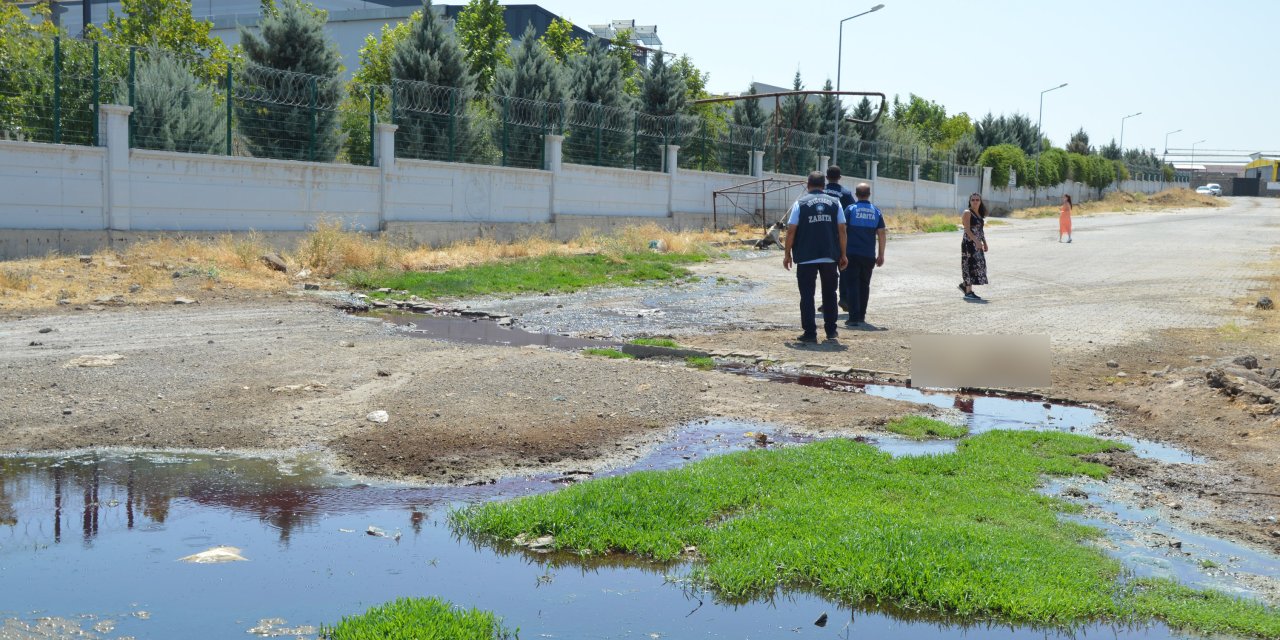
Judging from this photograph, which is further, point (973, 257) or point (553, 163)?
point (553, 163)

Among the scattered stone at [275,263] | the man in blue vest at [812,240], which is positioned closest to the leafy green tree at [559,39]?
the scattered stone at [275,263]

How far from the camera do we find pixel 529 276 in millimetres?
19094

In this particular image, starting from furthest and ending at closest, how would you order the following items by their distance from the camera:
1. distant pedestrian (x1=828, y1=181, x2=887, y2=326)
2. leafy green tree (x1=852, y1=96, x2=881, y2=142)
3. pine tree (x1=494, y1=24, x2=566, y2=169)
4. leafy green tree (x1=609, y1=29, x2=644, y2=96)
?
1. leafy green tree (x1=852, y1=96, x2=881, y2=142)
2. leafy green tree (x1=609, y1=29, x2=644, y2=96)
3. pine tree (x1=494, y1=24, x2=566, y2=169)
4. distant pedestrian (x1=828, y1=181, x2=887, y2=326)

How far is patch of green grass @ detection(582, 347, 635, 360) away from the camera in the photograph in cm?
1105

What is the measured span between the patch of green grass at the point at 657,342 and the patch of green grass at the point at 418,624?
733cm

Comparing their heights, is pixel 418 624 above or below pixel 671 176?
below

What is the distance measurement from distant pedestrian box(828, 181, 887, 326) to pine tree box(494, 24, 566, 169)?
44.1 ft

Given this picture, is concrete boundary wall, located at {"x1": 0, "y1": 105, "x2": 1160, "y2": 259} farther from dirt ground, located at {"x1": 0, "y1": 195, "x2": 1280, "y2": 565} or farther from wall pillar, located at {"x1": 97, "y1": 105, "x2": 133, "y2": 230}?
dirt ground, located at {"x1": 0, "y1": 195, "x2": 1280, "y2": 565}

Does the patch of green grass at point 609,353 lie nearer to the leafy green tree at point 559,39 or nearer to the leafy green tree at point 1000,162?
the leafy green tree at point 559,39

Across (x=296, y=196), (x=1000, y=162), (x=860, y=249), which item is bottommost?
(x=860, y=249)

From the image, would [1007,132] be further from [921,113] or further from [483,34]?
[483,34]

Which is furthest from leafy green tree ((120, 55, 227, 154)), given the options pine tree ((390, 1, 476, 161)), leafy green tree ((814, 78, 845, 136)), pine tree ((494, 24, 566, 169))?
leafy green tree ((814, 78, 845, 136))

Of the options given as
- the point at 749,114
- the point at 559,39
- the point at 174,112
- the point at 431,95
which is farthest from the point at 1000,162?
the point at 174,112

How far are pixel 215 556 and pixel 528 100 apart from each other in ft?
73.5
